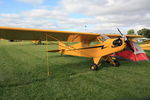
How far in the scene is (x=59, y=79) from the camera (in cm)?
452

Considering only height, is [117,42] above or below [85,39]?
below

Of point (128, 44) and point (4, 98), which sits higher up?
point (128, 44)

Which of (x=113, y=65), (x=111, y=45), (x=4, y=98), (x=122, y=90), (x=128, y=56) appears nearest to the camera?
(x=4, y=98)

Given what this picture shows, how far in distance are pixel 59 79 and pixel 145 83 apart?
126 inches

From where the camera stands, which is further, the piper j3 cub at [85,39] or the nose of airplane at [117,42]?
the nose of airplane at [117,42]

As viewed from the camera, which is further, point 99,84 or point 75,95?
point 99,84

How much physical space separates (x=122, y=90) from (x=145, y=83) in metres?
1.20

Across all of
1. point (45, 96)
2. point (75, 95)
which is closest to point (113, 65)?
point (75, 95)

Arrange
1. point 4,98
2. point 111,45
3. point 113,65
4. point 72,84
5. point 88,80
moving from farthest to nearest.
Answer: point 113,65 < point 111,45 < point 88,80 < point 72,84 < point 4,98

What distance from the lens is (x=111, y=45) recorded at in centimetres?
578

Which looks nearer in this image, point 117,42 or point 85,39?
point 117,42

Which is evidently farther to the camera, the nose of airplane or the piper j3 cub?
the nose of airplane

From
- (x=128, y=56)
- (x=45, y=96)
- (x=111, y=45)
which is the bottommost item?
(x=45, y=96)

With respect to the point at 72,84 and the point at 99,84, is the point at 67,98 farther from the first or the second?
the point at 99,84
